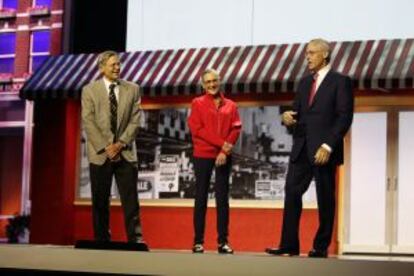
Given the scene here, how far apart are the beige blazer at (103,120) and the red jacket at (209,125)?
0.55 meters

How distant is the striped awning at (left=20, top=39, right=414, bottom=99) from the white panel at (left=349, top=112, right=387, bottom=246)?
64cm

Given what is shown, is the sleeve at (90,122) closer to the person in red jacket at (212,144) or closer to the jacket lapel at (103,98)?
the jacket lapel at (103,98)

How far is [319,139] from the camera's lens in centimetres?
678

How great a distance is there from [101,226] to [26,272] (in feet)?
4.43

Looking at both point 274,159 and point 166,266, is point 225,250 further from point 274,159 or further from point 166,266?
point 274,159

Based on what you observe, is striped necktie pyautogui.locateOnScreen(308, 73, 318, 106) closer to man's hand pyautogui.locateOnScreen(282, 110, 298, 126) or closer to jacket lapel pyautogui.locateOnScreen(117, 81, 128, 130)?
man's hand pyautogui.locateOnScreen(282, 110, 298, 126)

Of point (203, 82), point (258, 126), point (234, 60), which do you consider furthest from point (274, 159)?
point (203, 82)

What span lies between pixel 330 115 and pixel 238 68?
5.49m

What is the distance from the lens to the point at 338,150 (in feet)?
22.4

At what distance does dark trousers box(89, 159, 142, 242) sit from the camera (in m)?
7.42

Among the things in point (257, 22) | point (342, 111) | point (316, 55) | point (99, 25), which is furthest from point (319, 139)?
point (99, 25)

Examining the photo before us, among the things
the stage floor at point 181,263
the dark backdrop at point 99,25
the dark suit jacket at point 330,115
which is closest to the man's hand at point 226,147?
the dark suit jacket at point 330,115

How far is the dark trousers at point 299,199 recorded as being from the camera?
6.72 meters

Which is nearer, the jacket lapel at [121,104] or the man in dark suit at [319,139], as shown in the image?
the man in dark suit at [319,139]
